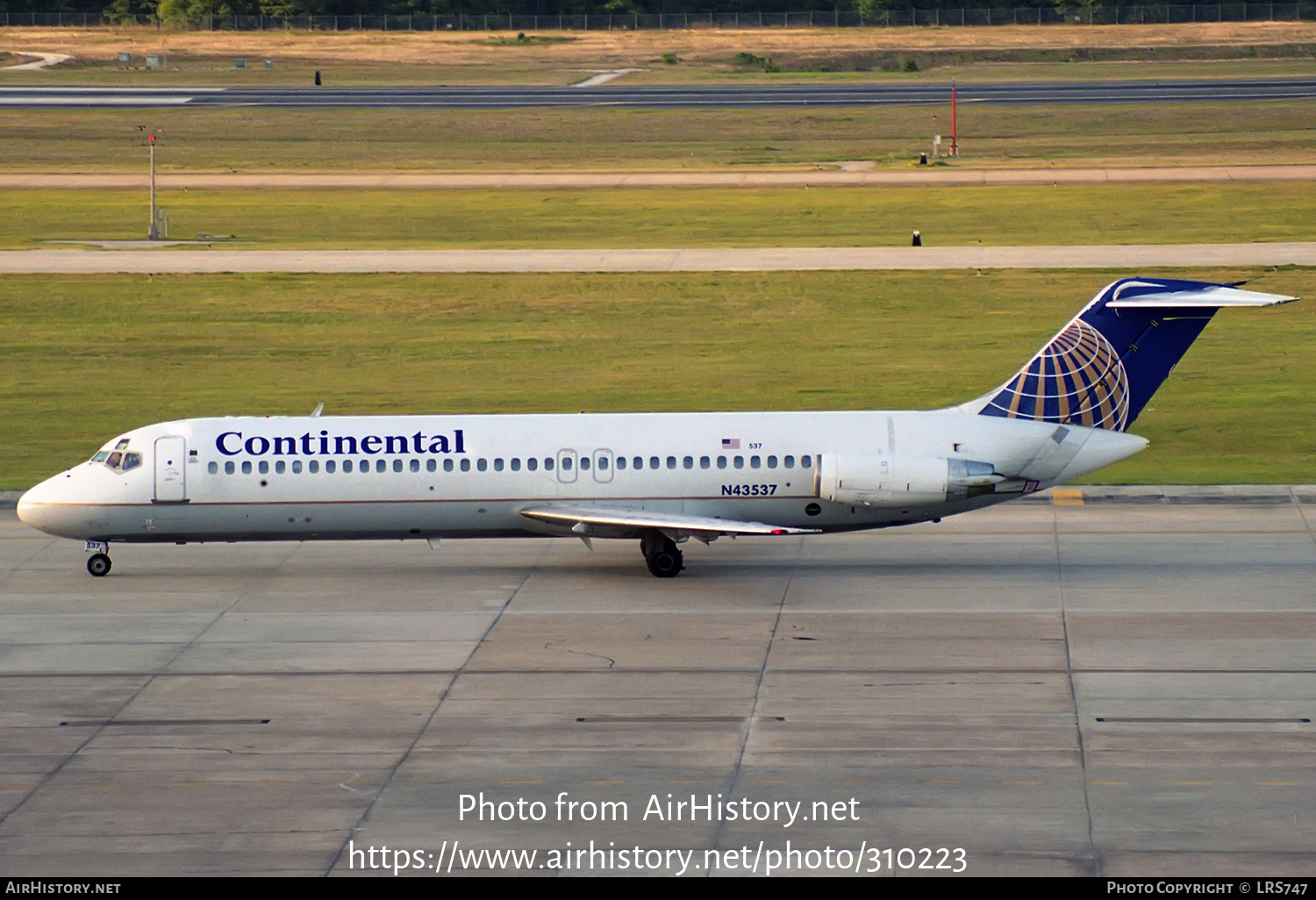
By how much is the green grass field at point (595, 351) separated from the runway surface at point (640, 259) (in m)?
1.76

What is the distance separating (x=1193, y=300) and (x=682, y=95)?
95.8 metres

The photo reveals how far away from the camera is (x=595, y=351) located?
188ft

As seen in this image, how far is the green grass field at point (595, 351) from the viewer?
157ft

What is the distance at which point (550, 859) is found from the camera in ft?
64.5

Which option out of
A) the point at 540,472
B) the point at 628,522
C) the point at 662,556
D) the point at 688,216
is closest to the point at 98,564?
the point at 540,472

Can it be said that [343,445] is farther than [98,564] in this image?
No

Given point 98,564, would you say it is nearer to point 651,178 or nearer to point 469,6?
point 651,178

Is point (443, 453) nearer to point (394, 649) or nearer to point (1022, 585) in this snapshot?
point (394, 649)

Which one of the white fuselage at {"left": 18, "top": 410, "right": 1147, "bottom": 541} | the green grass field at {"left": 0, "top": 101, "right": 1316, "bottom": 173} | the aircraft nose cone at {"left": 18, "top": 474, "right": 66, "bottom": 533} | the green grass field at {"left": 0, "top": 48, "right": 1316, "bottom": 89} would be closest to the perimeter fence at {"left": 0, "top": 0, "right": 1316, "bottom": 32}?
the green grass field at {"left": 0, "top": 48, "right": 1316, "bottom": 89}

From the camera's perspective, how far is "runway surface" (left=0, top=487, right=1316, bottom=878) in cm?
2045

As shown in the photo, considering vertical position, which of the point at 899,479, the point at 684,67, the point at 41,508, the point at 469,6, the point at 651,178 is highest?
the point at 469,6

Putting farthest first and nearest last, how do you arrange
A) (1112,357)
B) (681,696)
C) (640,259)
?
(640,259) → (1112,357) → (681,696)
